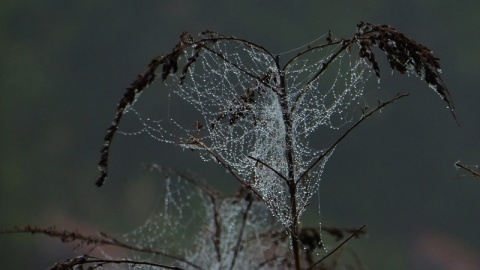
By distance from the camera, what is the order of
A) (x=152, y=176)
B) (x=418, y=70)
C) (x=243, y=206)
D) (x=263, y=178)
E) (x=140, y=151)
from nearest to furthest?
(x=418, y=70)
(x=263, y=178)
(x=243, y=206)
(x=140, y=151)
(x=152, y=176)

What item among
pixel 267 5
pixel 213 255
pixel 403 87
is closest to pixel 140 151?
pixel 267 5

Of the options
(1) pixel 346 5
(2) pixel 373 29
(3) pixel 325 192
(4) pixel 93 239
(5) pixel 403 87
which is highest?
(1) pixel 346 5

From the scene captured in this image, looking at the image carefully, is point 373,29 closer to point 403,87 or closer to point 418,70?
point 418,70

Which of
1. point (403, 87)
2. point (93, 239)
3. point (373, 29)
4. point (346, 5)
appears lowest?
point (93, 239)

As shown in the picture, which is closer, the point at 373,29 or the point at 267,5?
the point at 373,29

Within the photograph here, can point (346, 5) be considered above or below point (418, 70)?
above

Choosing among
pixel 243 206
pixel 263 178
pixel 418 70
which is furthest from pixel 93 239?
pixel 418 70

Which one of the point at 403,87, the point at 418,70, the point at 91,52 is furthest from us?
the point at 91,52

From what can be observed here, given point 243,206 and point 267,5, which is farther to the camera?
point 267,5

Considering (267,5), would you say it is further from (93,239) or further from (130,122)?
(93,239)
